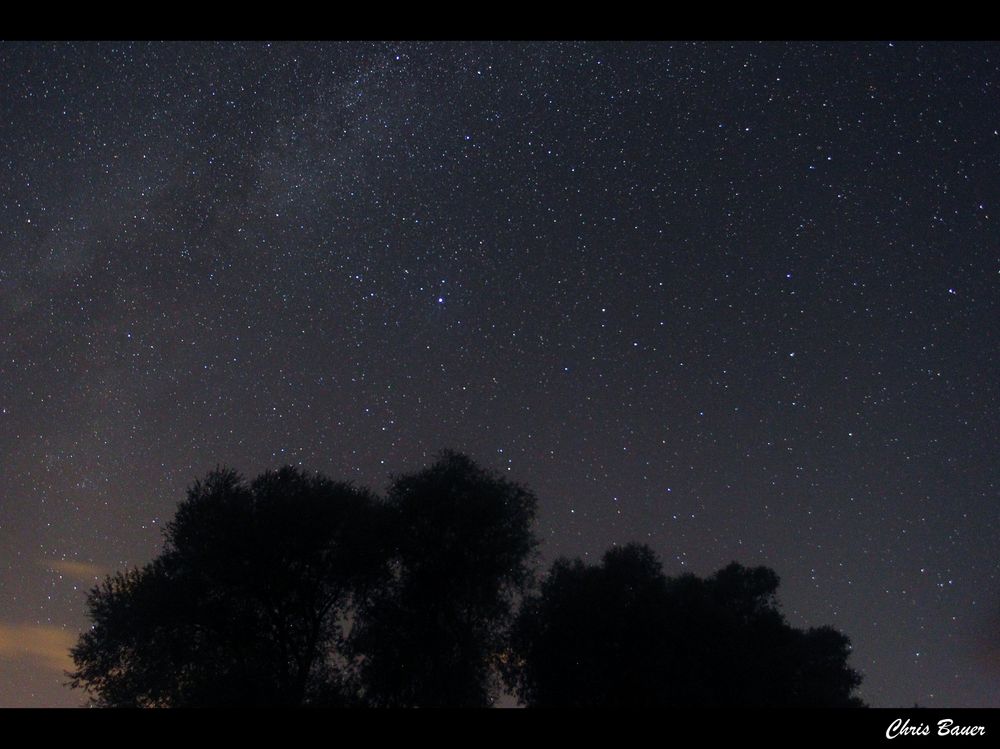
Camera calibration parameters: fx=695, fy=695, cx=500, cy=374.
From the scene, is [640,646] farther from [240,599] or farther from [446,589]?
[240,599]

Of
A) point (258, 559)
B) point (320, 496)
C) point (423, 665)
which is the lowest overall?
point (423, 665)

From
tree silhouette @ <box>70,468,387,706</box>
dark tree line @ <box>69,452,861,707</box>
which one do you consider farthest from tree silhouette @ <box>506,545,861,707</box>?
tree silhouette @ <box>70,468,387,706</box>

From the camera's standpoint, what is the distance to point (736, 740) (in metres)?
6.57

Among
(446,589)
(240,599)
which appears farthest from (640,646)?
(240,599)

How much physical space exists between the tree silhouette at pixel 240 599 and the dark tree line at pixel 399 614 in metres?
0.05

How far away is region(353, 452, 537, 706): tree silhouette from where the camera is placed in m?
21.8

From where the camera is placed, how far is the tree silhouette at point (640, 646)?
23.0 meters

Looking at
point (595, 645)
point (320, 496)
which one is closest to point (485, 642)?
point (595, 645)

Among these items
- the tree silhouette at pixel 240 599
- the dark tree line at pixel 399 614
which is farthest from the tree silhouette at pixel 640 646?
the tree silhouette at pixel 240 599

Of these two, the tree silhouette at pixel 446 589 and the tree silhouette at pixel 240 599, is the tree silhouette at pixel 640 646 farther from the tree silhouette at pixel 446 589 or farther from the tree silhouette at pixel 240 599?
the tree silhouette at pixel 240 599

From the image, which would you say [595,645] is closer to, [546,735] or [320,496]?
[320,496]

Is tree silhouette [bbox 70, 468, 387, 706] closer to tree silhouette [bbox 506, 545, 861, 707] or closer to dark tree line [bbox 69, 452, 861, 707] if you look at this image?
dark tree line [bbox 69, 452, 861, 707]

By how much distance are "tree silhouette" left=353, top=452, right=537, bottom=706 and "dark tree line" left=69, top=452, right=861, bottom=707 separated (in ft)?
0.16
